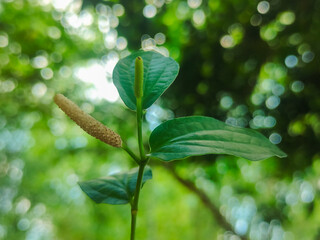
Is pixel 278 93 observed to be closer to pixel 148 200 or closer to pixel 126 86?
pixel 126 86

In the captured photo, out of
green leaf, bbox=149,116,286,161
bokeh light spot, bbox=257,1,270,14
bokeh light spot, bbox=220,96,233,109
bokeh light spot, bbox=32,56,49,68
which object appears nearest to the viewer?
green leaf, bbox=149,116,286,161

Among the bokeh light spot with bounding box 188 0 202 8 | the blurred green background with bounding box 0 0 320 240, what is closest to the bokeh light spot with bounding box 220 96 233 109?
the blurred green background with bounding box 0 0 320 240

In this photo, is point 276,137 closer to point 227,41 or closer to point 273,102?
point 273,102

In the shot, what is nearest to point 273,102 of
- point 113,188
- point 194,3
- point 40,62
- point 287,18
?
point 287,18

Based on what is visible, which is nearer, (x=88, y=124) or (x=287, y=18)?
(x=88, y=124)

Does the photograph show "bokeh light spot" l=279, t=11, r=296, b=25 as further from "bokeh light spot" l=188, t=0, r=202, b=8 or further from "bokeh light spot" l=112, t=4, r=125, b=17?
"bokeh light spot" l=112, t=4, r=125, b=17
